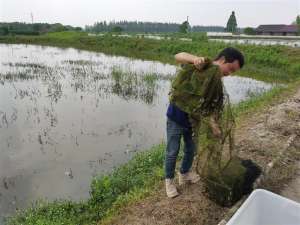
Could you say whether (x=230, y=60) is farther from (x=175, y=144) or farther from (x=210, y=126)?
(x=175, y=144)

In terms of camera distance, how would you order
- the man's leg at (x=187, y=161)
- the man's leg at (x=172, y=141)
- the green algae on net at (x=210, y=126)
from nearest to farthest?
the green algae on net at (x=210, y=126), the man's leg at (x=172, y=141), the man's leg at (x=187, y=161)

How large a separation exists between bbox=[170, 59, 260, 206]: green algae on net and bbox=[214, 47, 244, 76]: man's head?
117mm

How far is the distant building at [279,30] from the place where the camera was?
47125 mm

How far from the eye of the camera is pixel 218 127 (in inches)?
114

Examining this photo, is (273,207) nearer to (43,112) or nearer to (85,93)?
(43,112)

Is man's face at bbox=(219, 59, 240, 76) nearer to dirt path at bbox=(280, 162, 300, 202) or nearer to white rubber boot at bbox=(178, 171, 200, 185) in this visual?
white rubber boot at bbox=(178, 171, 200, 185)

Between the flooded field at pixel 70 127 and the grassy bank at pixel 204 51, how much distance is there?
3800mm

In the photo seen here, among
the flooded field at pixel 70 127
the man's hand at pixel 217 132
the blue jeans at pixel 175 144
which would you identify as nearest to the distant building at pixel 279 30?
the flooded field at pixel 70 127

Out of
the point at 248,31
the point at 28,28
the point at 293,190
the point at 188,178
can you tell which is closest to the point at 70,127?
the point at 188,178

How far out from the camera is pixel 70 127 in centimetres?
705

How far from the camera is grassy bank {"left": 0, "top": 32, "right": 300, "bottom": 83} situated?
1632 cm

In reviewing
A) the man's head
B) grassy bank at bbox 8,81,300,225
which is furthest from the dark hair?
grassy bank at bbox 8,81,300,225

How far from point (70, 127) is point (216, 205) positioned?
463 centimetres

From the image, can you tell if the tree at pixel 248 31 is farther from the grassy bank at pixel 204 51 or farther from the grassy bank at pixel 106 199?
the grassy bank at pixel 106 199
